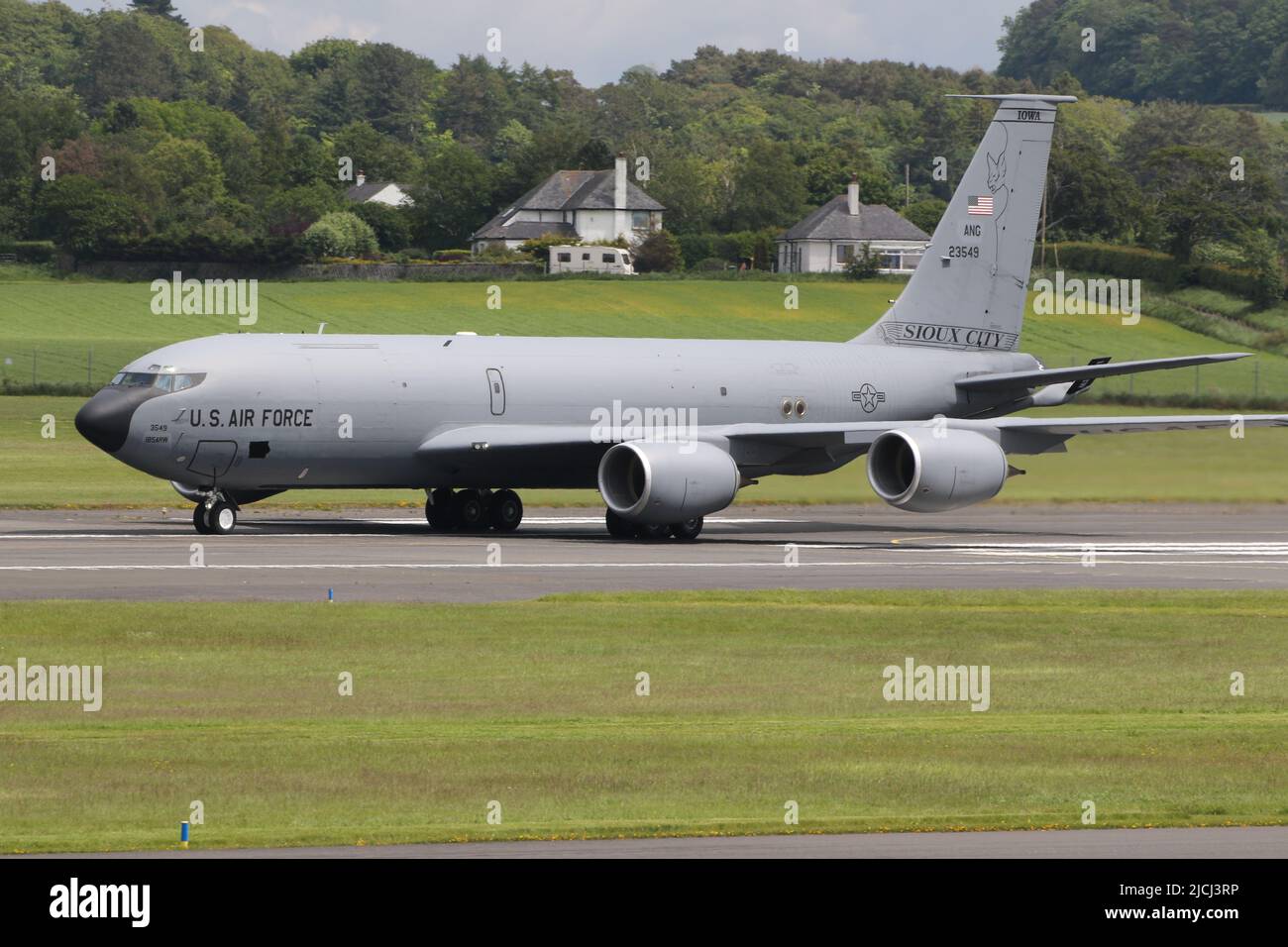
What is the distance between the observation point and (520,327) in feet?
346

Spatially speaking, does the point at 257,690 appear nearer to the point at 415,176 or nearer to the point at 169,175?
the point at 169,175

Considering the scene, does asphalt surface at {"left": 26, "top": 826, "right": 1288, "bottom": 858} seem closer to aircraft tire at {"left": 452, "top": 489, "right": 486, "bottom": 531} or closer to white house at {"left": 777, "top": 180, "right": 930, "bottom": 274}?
aircraft tire at {"left": 452, "top": 489, "right": 486, "bottom": 531}

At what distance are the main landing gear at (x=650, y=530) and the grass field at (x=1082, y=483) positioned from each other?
14.8ft

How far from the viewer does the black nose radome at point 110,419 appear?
4016cm

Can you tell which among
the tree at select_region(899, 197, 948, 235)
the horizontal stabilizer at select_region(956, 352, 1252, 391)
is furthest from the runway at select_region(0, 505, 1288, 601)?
the tree at select_region(899, 197, 948, 235)

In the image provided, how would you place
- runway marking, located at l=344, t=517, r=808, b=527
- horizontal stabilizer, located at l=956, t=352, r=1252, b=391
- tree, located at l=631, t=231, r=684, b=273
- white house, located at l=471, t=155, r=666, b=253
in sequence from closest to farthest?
horizontal stabilizer, located at l=956, t=352, r=1252, b=391 < runway marking, located at l=344, t=517, r=808, b=527 < tree, located at l=631, t=231, r=684, b=273 < white house, located at l=471, t=155, r=666, b=253

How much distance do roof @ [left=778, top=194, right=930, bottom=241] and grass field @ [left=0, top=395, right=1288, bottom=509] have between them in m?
95.6

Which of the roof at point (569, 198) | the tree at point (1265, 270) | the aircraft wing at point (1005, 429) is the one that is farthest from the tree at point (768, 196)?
the aircraft wing at point (1005, 429)

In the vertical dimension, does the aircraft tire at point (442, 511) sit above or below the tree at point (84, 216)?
below

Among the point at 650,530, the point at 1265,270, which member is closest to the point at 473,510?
the point at 650,530

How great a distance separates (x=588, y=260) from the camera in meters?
143

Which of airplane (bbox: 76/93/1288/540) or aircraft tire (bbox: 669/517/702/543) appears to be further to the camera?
aircraft tire (bbox: 669/517/702/543)

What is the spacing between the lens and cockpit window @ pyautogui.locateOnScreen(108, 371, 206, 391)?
40.6 m

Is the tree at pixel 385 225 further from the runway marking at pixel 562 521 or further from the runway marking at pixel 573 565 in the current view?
the runway marking at pixel 573 565
